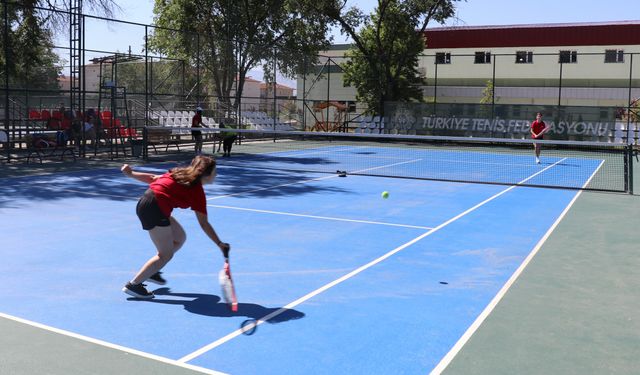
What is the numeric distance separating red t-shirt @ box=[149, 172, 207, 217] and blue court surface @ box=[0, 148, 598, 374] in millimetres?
962

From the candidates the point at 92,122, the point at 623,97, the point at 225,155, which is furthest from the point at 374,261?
the point at 623,97

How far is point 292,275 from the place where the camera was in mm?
7445

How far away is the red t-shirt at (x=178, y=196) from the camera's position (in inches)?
240

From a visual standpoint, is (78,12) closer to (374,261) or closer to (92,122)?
(92,122)

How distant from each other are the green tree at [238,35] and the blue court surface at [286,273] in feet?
64.3

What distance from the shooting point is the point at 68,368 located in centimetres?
470

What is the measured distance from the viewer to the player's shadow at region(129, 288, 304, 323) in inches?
236

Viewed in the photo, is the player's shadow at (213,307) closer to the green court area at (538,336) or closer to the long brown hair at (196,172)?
the green court area at (538,336)

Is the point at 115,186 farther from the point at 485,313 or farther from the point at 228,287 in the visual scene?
the point at 485,313

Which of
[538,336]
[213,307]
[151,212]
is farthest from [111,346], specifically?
[538,336]

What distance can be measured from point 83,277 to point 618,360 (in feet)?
17.4

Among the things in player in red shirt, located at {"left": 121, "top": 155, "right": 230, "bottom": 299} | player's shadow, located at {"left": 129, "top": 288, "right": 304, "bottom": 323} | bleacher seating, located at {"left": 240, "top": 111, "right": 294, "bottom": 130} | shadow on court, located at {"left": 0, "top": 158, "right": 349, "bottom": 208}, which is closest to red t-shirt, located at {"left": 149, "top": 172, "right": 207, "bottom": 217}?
player in red shirt, located at {"left": 121, "top": 155, "right": 230, "bottom": 299}

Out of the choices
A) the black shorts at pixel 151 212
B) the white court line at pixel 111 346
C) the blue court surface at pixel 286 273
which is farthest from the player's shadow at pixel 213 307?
→ the white court line at pixel 111 346

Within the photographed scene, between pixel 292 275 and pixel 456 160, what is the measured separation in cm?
1775
